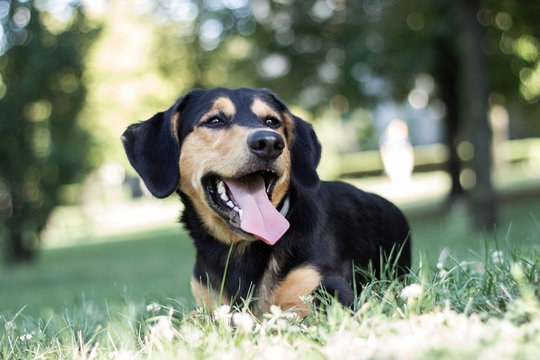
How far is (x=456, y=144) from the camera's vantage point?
18.4m

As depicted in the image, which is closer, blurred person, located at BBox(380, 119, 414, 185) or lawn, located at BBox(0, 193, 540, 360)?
lawn, located at BBox(0, 193, 540, 360)

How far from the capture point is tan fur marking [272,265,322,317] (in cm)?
350

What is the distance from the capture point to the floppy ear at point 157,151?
12.7 ft

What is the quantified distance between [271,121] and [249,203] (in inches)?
28.8

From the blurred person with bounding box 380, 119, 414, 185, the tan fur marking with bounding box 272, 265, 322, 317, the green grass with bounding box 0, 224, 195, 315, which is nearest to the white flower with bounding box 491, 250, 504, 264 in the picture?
the tan fur marking with bounding box 272, 265, 322, 317

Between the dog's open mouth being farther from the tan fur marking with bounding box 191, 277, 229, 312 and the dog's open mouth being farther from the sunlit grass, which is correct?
the sunlit grass

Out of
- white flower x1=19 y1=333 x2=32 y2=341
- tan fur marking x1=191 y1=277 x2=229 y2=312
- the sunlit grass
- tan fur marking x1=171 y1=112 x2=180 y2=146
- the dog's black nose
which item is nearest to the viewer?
the sunlit grass

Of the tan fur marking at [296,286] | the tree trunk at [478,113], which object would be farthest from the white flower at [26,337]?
the tree trunk at [478,113]

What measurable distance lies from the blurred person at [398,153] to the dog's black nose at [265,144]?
24.6 meters

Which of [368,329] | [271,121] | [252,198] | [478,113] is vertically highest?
[271,121]

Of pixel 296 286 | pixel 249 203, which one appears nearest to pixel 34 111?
pixel 249 203

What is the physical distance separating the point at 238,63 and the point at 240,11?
160 cm

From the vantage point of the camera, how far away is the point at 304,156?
4.09 m

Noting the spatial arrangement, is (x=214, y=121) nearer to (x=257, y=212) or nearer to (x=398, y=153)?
(x=257, y=212)
